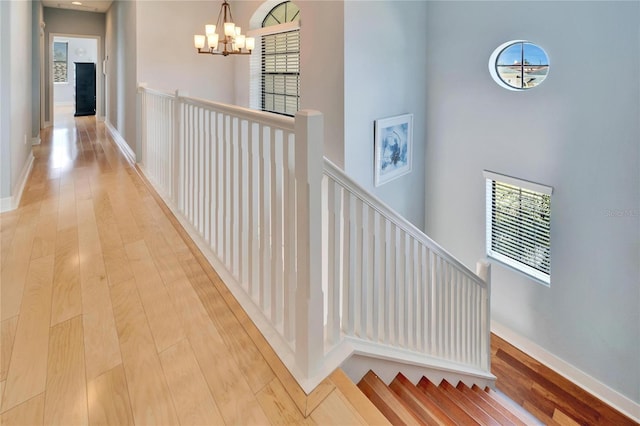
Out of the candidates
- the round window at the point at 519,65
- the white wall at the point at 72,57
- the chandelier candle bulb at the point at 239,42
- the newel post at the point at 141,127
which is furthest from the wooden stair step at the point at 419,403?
the white wall at the point at 72,57

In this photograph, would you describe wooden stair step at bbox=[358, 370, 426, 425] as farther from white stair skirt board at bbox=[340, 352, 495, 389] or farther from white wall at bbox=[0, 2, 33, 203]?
white wall at bbox=[0, 2, 33, 203]

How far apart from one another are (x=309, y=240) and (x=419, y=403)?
1.11 meters

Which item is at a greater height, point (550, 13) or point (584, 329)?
point (550, 13)

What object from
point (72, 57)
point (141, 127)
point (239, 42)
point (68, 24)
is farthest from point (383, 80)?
point (72, 57)

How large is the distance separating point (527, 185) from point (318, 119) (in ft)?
13.5

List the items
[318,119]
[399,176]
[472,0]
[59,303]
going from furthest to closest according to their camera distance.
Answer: [399,176]
[472,0]
[59,303]
[318,119]

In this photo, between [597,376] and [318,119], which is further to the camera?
[597,376]

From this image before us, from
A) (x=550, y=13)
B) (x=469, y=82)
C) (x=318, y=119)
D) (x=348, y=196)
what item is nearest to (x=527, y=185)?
(x=469, y=82)

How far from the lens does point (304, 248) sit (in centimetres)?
126

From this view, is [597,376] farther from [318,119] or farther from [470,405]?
[318,119]

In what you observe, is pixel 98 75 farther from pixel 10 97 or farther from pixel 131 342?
pixel 131 342

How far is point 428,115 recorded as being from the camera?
5.59 m

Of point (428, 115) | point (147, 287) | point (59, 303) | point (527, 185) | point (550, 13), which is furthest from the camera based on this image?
point (428, 115)

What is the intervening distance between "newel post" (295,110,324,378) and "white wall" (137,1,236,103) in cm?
491
